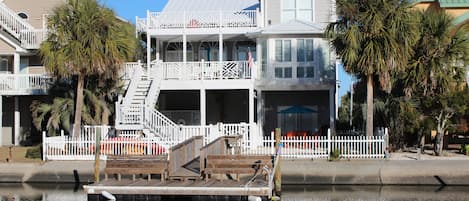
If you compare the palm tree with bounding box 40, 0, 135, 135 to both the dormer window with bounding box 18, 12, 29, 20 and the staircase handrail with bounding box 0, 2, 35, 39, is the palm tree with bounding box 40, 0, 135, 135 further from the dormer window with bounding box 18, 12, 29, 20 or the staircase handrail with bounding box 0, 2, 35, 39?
the dormer window with bounding box 18, 12, 29, 20

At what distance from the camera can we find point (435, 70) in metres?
28.6

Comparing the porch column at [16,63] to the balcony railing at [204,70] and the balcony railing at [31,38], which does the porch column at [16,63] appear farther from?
the balcony railing at [204,70]

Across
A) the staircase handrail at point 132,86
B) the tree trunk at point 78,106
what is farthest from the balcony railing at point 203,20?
the tree trunk at point 78,106

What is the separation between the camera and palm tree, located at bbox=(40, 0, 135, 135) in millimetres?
28656

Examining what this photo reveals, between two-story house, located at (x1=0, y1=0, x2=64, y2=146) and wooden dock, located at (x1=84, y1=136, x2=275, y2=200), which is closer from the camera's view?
wooden dock, located at (x1=84, y1=136, x2=275, y2=200)

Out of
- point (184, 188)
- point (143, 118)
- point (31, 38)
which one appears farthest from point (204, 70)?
point (184, 188)

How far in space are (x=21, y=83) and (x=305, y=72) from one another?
49.3ft

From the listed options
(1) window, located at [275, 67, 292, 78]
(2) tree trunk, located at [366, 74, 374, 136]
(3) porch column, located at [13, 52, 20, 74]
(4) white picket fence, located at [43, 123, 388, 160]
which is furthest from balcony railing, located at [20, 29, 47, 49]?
(2) tree trunk, located at [366, 74, 374, 136]

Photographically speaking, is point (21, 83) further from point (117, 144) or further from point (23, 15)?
point (117, 144)

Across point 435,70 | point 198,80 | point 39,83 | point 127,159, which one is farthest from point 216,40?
point 127,159

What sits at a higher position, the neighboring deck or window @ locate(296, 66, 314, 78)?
window @ locate(296, 66, 314, 78)

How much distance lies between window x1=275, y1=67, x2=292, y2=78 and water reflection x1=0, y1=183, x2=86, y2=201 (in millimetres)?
13635

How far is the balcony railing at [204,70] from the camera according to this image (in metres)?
33.8

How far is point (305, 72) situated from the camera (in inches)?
1377
